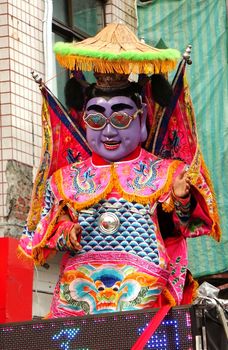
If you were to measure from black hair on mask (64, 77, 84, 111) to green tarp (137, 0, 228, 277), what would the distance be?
8.99ft

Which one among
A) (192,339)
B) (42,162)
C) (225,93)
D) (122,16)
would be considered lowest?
(192,339)

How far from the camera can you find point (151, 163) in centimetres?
752

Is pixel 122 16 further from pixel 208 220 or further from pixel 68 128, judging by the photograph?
pixel 208 220

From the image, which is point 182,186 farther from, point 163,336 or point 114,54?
point 163,336

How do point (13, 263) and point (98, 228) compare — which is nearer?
point (98, 228)

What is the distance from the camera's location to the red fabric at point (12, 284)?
8.60m

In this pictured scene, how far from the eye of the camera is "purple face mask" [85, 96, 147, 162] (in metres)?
7.45

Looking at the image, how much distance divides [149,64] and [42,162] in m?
1.05

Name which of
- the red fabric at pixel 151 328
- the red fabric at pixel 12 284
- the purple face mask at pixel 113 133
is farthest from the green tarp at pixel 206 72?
the red fabric at pixel 151 328

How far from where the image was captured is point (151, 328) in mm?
5977

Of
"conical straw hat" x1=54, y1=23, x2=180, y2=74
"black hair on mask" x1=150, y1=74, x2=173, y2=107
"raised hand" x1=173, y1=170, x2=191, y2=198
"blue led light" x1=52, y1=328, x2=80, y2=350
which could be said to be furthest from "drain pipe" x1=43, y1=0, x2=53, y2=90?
"blue led light" x1=52, y1=328, x2=80, y2=350

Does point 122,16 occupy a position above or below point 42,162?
above

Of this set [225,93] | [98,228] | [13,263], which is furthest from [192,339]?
[225,93]

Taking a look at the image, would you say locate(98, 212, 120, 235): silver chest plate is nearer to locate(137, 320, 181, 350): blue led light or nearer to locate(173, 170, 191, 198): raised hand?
locate(173, 170, 191, 198): raised hand
